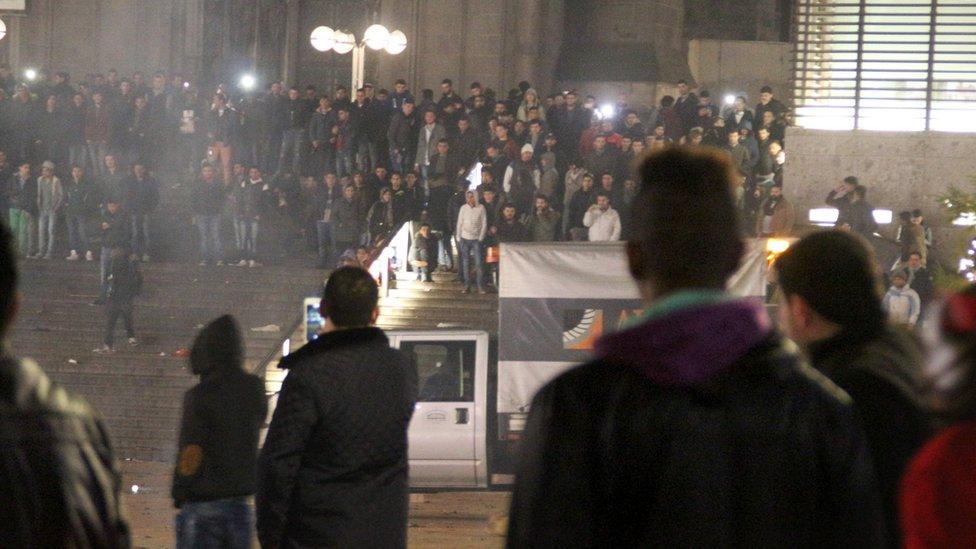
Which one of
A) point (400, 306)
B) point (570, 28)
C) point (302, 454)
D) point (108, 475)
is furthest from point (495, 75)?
point (108, 475)

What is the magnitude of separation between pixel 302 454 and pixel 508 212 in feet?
58.1

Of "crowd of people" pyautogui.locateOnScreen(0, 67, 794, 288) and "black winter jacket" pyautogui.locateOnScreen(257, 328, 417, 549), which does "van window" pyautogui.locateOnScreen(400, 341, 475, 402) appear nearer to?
"crowd of people" pyautogui.locateOnScreen(0, 67, 794, 288)

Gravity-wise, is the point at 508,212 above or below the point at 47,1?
below

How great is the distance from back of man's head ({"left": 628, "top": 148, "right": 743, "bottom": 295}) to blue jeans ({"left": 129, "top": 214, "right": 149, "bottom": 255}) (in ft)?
74.0

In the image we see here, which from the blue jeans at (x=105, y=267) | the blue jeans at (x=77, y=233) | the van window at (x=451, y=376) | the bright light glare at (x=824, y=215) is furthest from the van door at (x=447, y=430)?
the blue jeans at (x=77, y=233)

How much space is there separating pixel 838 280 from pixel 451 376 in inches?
450

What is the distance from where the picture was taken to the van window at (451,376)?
14828 mm

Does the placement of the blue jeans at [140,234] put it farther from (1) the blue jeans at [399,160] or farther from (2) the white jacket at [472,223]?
(2) the white jacket at [472,223]

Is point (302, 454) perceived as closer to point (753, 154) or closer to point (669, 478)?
point (669, 478)

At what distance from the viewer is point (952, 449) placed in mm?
2594

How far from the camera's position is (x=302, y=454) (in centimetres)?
495

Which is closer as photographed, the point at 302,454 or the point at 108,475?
the point at 108,475

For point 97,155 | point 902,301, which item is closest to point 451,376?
point 902,301

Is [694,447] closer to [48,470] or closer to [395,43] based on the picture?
[48,470]
